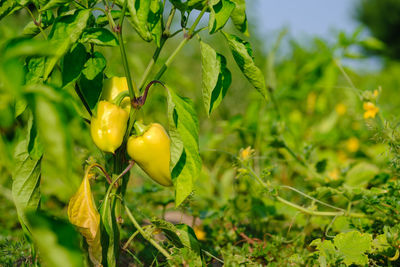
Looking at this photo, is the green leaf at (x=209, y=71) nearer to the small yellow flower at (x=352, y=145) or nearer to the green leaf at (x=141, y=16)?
the green leaf at (x=141, y=16)

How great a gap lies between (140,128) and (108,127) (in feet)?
0.26

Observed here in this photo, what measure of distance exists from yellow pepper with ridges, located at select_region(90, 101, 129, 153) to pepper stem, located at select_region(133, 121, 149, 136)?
0.03 metres

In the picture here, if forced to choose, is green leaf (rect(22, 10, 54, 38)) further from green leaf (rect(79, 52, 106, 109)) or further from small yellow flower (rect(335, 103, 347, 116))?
small yellow flower (rect(335, 103, 347, 116))

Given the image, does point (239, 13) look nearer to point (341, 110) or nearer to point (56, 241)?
point (56, 241)

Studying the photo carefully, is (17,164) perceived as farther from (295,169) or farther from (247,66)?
(295,169)

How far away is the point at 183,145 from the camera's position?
785 mm

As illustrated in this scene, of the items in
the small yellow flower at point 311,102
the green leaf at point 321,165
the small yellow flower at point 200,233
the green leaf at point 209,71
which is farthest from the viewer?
the small yellow flower at point 311,102

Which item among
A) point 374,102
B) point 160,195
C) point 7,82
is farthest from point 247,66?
point 160,195

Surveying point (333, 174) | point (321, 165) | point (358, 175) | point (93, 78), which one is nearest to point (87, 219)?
point (93, 78)

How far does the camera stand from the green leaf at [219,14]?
2.63 ft

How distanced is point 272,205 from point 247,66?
75 cm

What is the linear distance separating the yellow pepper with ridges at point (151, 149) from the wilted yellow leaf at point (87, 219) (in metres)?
0.13

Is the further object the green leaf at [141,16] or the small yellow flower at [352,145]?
the small yellow flower at [352,145]

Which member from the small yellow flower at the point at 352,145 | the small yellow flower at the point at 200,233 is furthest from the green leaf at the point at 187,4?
the small yellow flower at the point at 352,145
